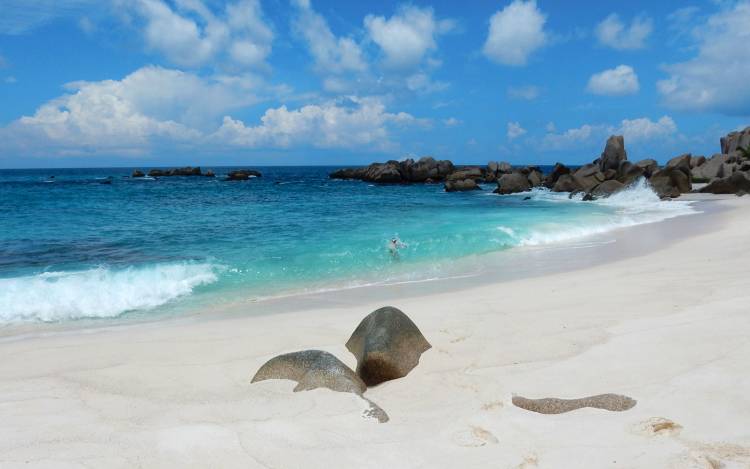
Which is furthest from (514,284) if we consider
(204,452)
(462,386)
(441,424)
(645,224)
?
(645,224)

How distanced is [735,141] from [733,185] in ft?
79.4

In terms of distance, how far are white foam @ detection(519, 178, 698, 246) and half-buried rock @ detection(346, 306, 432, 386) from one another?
10875 mm

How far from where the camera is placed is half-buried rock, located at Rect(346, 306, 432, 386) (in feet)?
16.7

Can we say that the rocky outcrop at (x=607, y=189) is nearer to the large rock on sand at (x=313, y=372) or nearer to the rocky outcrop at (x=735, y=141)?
the rocky outcrop at (x=735, y=141)

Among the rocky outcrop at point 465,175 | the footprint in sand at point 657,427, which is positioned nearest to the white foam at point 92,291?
the footprint in sand at point 657,427

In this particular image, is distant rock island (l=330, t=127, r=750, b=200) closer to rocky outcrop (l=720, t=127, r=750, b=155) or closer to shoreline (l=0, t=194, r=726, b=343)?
rocky outcrop (l=720, t=127, r=750, b=155)

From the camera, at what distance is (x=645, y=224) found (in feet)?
62.9

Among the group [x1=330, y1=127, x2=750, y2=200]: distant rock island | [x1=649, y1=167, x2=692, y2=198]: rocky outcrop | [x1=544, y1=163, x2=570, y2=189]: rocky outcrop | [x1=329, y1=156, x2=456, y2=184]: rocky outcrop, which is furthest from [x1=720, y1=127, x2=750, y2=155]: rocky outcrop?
[x1=329, y1=156, x2=456, y2=184]: rocky outcrop

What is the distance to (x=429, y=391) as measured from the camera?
470 centimetres

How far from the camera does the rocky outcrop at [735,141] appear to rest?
47531mm

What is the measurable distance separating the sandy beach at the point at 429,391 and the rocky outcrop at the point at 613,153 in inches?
1564

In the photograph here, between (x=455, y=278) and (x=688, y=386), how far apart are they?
6797mm

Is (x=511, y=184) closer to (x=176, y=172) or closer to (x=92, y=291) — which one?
(x=92, y=291)

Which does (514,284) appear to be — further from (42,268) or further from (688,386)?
(42,268)
